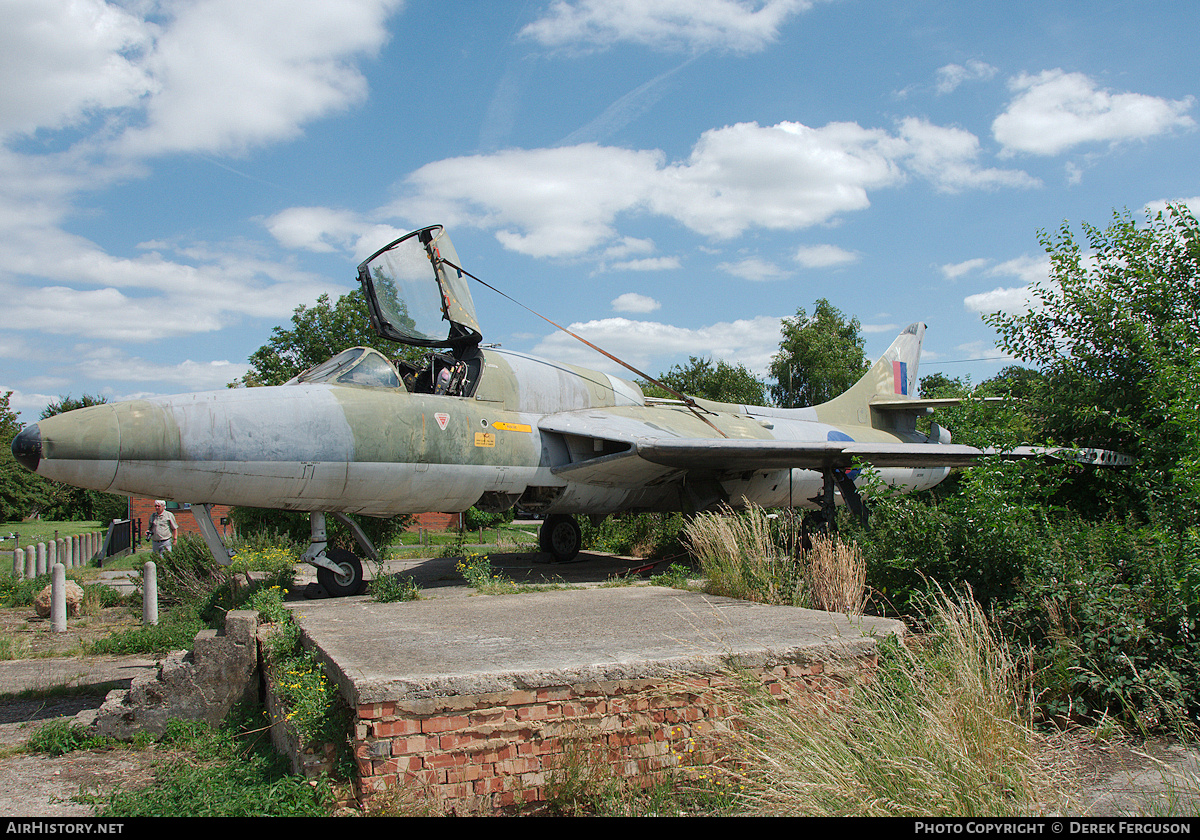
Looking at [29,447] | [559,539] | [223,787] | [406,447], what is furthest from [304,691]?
[559,539]

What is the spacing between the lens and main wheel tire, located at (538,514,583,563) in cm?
1406

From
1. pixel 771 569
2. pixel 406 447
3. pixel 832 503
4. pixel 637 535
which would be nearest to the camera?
pixel 771 569

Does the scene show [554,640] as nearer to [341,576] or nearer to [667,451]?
[341,576]

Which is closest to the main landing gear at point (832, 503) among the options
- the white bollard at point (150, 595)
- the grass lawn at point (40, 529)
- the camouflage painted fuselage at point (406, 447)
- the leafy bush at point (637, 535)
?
the camouflage painted fuselage at point (406, 447)

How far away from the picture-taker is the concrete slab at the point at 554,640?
3.74 metres

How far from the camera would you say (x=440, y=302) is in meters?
10.0

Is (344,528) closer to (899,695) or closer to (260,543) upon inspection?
(260,543)

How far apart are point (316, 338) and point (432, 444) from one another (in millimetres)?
17610

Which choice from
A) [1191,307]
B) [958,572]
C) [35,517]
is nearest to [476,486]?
[958,572]

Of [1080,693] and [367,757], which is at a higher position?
[367,757]

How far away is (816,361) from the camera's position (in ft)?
135

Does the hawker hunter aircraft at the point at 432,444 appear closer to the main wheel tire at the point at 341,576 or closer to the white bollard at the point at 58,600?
the main wheel tire at the point at 341,576

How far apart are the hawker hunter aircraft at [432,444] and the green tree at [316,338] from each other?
518 inches
